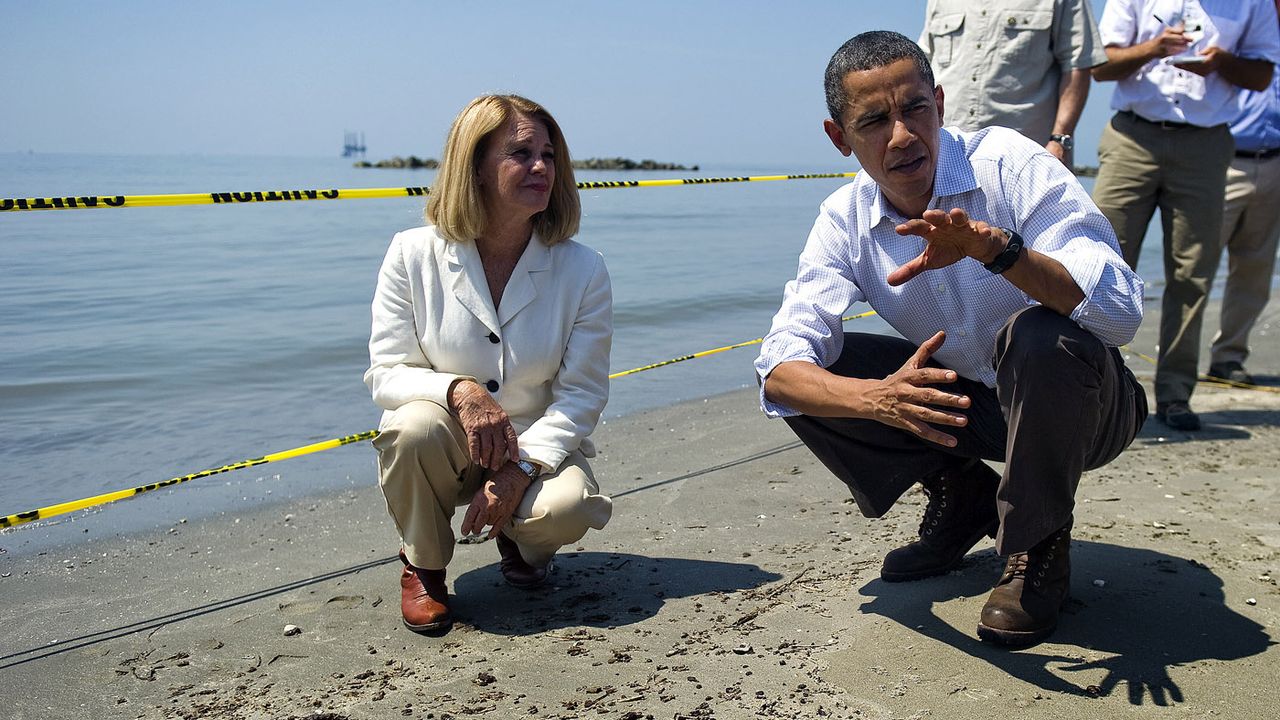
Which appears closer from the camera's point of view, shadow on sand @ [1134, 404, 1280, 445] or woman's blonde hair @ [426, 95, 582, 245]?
woman's blonde hair @ [426, 95, 582, 245]

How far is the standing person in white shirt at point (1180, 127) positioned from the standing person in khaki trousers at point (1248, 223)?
23.1 inches

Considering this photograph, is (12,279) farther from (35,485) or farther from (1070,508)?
(1070,508)

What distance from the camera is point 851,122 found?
2.87 m

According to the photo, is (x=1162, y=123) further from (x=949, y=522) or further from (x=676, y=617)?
(x=676, y=617)

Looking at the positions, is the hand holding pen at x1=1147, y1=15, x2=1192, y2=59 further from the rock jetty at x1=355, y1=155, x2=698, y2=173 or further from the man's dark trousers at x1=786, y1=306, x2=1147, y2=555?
the rock jetty at x1=355, y1=155, x2=698, y2=173

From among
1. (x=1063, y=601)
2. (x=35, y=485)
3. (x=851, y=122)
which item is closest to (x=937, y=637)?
(x=1063, y=601)

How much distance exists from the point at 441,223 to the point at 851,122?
4.08ft

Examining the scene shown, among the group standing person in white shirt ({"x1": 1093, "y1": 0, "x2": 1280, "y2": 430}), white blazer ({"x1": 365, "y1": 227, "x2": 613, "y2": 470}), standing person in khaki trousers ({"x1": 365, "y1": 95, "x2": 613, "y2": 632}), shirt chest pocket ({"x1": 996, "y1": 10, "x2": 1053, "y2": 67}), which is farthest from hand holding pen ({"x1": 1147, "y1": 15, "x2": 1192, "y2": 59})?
white blazer ({"x1": 365, "y1": 227, "x2": 613, "y2": 470})

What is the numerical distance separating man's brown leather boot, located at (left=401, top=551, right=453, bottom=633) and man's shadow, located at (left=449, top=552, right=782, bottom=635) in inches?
3.8

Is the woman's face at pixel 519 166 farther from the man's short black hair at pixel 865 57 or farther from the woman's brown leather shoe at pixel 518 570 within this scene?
the woman's brown leather shoe at pixel 518 570

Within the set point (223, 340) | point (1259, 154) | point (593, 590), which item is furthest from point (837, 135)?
point (223, 340)

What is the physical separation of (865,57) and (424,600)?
1.90 meters

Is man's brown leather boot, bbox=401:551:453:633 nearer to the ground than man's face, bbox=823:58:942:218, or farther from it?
nearer to the ground

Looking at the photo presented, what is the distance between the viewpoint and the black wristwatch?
2514 mm
